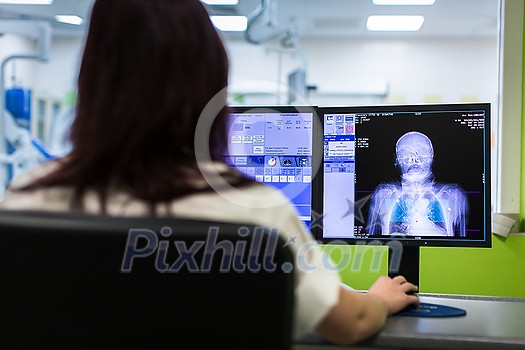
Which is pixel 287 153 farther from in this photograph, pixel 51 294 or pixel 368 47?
pixel 368 47

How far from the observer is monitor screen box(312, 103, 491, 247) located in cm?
129

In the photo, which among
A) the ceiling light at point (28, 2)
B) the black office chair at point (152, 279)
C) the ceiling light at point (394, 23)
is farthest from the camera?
the ceiling light at point (394, 23)

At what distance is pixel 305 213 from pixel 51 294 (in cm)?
83

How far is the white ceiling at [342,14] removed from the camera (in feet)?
16.6

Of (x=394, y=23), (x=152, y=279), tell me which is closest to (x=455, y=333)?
(x=152, y=279)

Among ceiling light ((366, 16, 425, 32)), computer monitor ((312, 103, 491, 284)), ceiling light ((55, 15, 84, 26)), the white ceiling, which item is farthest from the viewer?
ceiling light ((366, 16, 425, 32))

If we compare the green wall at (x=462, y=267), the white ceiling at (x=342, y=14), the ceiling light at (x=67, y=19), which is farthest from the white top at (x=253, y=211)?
the ceiling light at (x=67, y=19)

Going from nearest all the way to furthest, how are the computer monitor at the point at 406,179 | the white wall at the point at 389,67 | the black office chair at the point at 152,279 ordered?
the black office chair at the point at 152,279 < the computer monitor at the point at 406,179 < the white wall at the point at 389,67

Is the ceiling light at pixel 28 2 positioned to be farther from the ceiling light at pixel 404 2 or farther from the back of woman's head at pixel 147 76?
the back of woman's head at pixel 147 76

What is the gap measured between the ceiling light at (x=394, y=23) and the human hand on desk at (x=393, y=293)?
15.7 feet

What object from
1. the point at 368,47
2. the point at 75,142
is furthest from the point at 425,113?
the point at 368,47

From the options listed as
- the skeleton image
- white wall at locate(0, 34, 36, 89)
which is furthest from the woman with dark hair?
white wall at locate(0, 34, 36, 89)

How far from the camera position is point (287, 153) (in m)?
1.40

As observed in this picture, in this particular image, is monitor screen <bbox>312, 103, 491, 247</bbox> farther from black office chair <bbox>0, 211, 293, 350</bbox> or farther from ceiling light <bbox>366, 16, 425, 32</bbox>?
ceiling light <bbox>366, 16, 425, 32</bbox>
